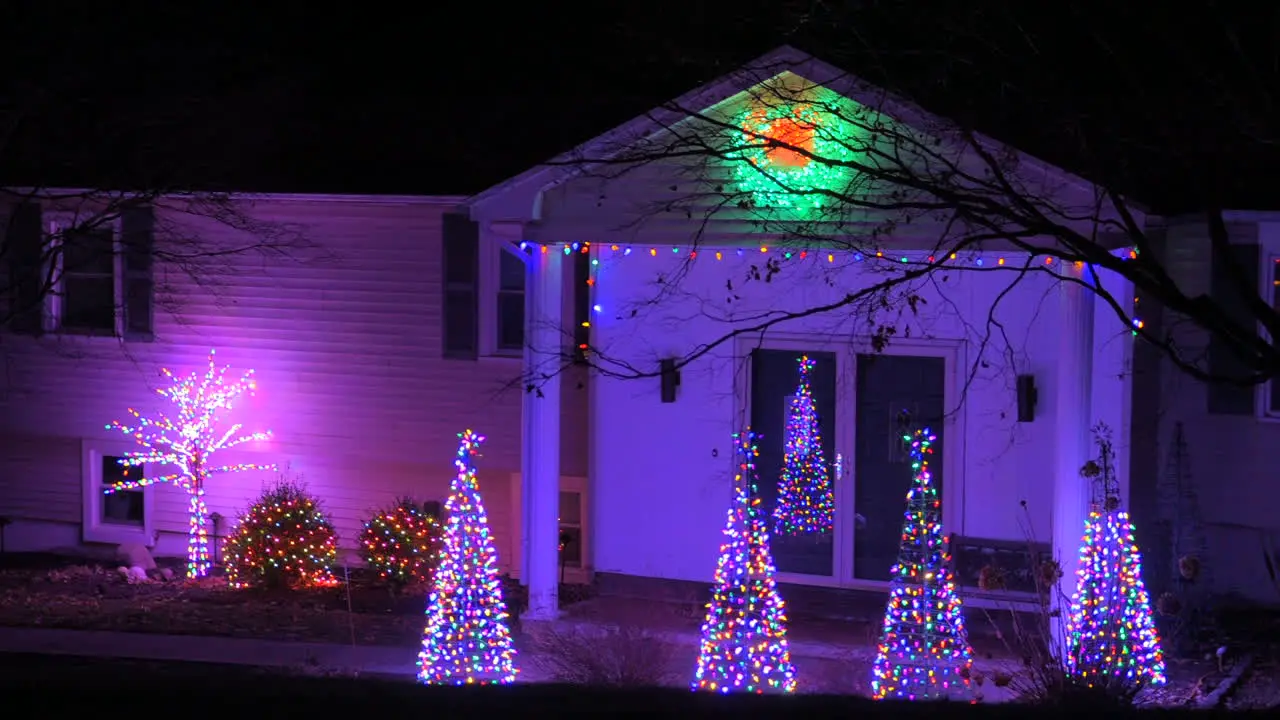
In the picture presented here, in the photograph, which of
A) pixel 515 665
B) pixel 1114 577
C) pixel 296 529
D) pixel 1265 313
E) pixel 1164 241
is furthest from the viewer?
pixel 296 529

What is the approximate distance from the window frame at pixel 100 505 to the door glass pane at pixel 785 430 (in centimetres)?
785

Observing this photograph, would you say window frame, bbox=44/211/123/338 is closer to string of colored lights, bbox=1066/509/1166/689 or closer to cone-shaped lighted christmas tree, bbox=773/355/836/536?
cone-shaped lighted christmas tree, bbox=773/355/836/536

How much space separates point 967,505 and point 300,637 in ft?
20.0

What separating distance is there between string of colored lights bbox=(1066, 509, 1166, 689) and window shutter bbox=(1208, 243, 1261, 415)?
8.70 feet

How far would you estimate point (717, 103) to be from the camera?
994 cm

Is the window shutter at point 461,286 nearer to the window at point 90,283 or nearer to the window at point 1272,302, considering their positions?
the window at point 90,283

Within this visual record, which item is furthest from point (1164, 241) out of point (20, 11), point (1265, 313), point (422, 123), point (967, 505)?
point (20, 11)

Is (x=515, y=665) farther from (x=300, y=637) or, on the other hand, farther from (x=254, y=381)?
(x=254, y=381)

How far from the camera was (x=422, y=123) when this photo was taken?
15.6m

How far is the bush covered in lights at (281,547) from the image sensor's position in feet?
46.3

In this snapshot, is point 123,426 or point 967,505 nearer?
point 967,505

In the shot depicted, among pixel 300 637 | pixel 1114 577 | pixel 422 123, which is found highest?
pixel 422 123

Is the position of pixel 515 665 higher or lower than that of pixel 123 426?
lower

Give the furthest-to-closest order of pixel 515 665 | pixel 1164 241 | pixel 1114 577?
pixel 1164 241
pixel 515 665
pixel 1114 577
